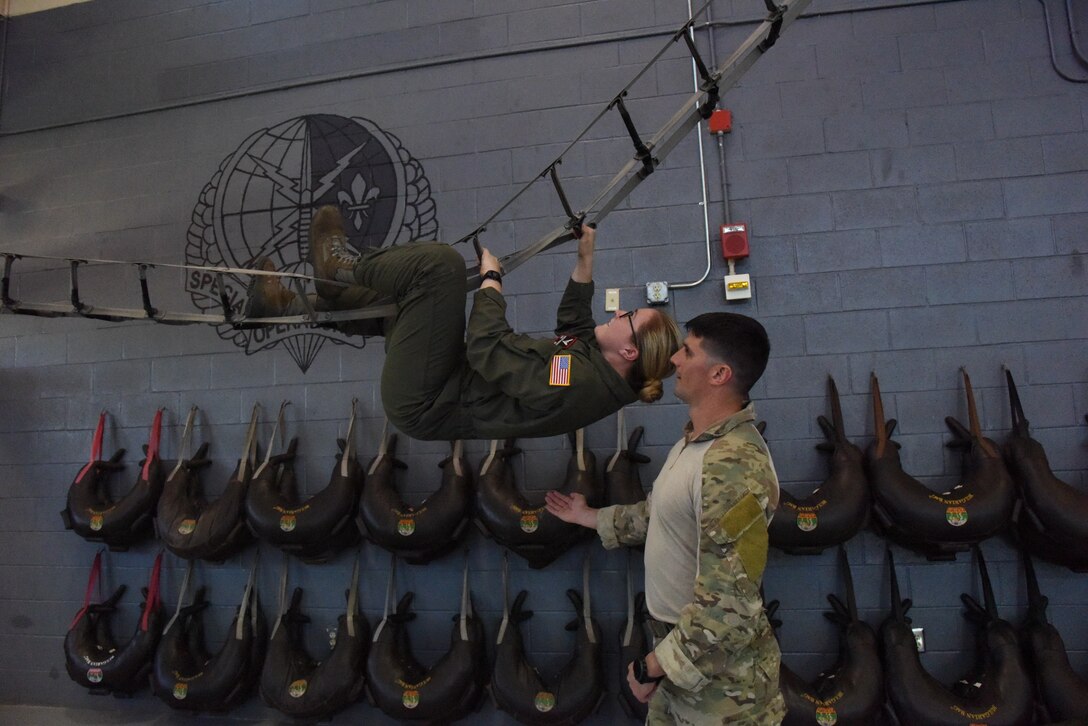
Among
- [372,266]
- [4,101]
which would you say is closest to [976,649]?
[372,266]

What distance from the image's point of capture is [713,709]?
1.53 meters

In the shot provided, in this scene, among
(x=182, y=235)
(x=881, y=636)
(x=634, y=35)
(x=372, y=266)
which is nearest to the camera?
(x=372, y=266)

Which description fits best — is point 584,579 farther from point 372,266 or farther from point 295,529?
point 372,266

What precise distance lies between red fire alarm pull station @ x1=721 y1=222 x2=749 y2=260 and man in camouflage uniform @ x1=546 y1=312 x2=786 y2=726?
1380mm

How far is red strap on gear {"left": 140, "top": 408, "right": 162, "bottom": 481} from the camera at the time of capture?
3.26 metres

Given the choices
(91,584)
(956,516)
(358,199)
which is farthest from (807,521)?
(91,584)

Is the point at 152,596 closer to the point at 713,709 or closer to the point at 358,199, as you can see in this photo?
the point at 358,199

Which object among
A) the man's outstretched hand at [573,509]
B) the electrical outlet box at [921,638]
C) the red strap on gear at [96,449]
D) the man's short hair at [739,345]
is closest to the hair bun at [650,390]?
the man's short hair at [739,345]

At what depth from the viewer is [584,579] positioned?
285 cm

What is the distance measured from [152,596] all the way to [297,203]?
2.31 m

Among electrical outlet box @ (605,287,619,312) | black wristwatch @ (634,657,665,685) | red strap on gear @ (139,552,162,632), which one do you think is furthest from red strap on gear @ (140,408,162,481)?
black wristwatch @ (634,657,665,685)

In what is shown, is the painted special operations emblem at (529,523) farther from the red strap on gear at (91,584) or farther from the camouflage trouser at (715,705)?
the red strap on gear at (91,584)

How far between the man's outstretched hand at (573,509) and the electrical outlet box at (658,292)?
1.24 metres

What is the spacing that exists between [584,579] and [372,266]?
178cm
